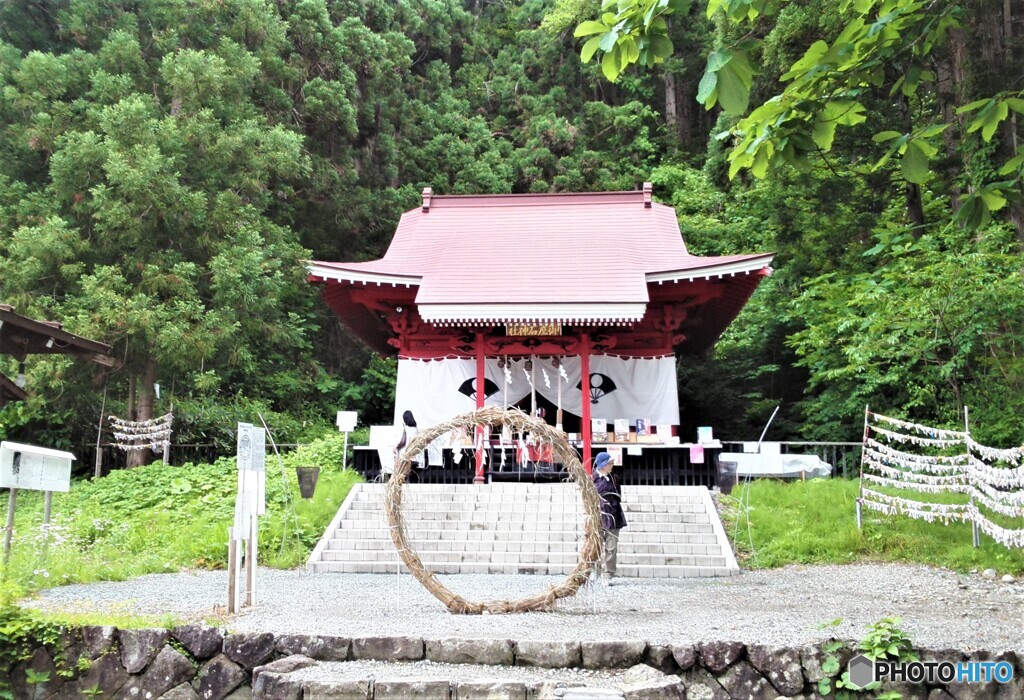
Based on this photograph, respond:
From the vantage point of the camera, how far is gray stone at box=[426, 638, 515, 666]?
17.6 ft

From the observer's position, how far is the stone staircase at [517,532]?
31.5ft

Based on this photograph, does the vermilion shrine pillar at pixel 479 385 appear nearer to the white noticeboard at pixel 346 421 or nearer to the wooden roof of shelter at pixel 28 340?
the white noticeboard at pixel 346 421

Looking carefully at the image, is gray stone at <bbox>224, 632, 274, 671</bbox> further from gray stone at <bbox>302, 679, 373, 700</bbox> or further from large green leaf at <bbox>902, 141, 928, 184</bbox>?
large green leaf at <bbox>902, 141, 928, 184</bbox>

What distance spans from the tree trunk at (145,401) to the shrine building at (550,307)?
3.59m

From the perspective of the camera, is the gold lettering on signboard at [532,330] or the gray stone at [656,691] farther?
the gold lettering on signboard at [532,330]

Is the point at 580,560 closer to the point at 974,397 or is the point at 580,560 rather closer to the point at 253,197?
the point at 974,397

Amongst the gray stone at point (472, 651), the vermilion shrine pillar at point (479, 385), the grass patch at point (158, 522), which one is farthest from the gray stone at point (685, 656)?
the vermilion shrine pillar at point (479, 385)

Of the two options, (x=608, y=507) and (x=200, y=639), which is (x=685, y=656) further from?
(x=200, y=639)

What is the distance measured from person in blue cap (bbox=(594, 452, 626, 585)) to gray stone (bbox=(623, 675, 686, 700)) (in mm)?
3137

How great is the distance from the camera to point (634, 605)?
7273 millimetres

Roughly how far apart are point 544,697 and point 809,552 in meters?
6.23

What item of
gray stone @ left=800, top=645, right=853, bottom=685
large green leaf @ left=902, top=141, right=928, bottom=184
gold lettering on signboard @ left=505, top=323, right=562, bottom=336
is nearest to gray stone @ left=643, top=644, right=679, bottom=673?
gray stone @ left=800, top=645, right=853, bottom=685

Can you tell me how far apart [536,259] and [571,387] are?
7.87 feet

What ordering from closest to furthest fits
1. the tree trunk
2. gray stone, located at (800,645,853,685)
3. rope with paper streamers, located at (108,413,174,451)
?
gray stone, located at (800,645,853,685) < rope with paper streamers, located at (108,413,174,451) < the tree trunk
